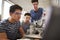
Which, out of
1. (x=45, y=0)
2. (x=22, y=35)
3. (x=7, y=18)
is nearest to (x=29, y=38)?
(x=22, y=35)

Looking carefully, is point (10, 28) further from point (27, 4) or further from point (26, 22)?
point (27, 4)

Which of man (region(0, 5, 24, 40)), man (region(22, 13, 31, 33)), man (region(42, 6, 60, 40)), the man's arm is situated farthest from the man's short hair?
man (region(42, 6, 60, 40))

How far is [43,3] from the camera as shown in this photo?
193 centimetres

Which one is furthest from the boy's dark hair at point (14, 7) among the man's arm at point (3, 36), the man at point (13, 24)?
the man's arm at point (3, 36)

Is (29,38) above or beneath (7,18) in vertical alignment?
beneath

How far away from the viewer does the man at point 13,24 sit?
6.34 ft

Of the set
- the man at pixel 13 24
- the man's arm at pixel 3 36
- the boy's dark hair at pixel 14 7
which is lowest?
the man's arm at pixel 3 36

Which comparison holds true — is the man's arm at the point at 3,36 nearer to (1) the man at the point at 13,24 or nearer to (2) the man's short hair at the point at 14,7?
(1) the man at the point at 13,24

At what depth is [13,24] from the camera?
1965mm

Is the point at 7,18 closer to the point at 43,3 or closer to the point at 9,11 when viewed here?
the point at 9,11

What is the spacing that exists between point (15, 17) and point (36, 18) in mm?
304

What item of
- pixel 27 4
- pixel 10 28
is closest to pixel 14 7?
pixel 27 4

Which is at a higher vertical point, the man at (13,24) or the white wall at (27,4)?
the white wall at (27,4)

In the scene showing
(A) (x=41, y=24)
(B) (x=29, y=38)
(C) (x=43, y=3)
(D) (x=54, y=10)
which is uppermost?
(C) (x=43, y=3)
